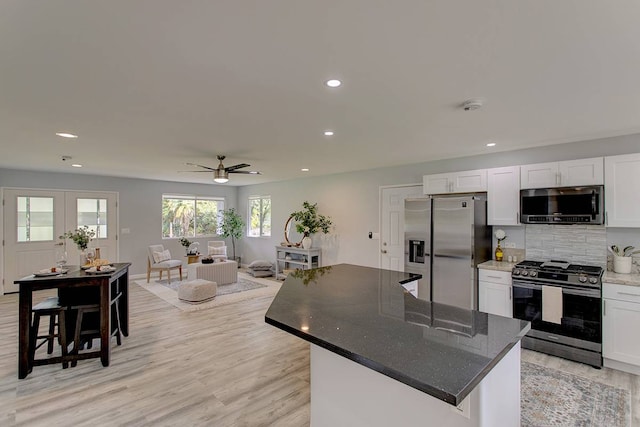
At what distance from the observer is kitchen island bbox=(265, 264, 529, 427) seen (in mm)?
1175

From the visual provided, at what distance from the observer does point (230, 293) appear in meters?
5.87

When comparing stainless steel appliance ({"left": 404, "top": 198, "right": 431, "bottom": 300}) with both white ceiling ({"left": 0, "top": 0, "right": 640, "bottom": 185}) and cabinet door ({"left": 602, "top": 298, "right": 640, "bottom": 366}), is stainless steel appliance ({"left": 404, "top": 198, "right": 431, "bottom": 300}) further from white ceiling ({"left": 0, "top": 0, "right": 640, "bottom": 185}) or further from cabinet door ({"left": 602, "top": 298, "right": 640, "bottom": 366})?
cabinet door ({"left": 602, "top": 298, "right": 640, "bottom": 366})

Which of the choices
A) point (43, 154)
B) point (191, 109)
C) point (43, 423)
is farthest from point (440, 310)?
point (43, 154)

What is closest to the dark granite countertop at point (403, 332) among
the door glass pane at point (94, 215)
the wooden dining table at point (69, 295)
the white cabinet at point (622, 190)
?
the wooden dining table at point (69, 295)

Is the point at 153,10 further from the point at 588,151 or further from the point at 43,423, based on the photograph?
the point at 588,151

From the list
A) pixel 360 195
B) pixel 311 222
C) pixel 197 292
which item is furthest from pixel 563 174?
pixel 197 292

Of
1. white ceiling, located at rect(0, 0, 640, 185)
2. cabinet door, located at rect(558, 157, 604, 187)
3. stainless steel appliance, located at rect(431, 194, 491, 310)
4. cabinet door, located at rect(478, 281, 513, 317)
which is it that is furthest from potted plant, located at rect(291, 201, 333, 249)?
cabinet door, located at rect(558, 157, 604, 187)

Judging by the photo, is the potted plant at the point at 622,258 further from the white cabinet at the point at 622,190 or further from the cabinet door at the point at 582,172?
the cabinet door at the point at 582,172

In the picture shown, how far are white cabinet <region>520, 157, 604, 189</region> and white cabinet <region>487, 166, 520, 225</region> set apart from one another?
0.32 ft

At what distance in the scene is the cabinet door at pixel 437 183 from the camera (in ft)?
14.7

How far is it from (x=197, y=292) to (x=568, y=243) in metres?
5.37

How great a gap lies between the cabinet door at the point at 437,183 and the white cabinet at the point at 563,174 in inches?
36.1

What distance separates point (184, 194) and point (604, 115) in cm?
820

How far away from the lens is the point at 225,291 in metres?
6.02
